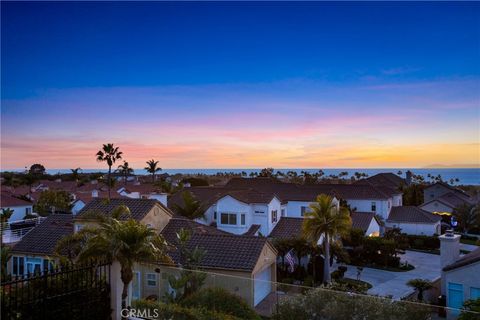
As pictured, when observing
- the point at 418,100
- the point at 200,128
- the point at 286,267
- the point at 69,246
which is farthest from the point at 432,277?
the point at 69,246

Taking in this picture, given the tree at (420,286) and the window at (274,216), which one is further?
the window at (274,216)

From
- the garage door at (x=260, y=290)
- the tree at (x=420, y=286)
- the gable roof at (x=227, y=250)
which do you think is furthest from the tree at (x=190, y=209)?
the garage door at (x=260, y=290)

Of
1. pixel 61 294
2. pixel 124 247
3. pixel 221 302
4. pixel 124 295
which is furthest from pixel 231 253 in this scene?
pixel 61 294

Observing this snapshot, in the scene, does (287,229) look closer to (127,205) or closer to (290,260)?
(290,260)

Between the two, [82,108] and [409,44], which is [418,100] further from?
[82,108]

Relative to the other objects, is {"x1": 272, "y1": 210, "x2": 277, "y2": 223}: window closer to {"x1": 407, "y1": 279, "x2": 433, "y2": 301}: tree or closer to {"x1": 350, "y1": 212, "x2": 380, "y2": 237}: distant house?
{"x1": 350, "y1": 212, "x2": 380, "y2": 237}: distant house

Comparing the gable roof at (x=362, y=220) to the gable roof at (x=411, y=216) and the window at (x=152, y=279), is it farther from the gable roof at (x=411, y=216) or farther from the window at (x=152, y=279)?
the window at (x=152, y=279)
